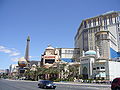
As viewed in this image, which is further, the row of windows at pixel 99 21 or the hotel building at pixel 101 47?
the row of windows at pixel 99 21

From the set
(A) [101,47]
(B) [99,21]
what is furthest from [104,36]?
(B) [99,21]

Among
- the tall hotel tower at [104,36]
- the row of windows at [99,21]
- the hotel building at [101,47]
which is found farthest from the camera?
the row of windows at [99,21]

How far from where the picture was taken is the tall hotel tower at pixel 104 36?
4230 inches

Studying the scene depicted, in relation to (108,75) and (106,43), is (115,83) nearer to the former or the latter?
(108,75)

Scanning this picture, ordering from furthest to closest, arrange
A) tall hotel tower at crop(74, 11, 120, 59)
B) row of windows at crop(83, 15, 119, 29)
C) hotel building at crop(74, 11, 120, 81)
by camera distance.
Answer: row of windows at crop(83, 15, 119, 29) < tall hotel tower at crop(74, 11, 120, 59) < hotel building at crop(74, 11, 120, 81)

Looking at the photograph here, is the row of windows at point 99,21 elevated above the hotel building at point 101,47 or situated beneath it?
elevated above

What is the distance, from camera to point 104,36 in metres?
106

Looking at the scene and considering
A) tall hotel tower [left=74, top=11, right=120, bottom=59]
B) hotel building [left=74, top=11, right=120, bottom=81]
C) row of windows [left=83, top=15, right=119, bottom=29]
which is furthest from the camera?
row of windows [left=83, top=15, right=119, bottom=29]

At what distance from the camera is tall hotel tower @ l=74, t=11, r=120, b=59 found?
4230 inches

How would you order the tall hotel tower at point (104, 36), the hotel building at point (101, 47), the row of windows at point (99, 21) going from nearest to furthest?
the hotel building at point (101, 47) → the tall hotel tower at point (104, 36) → the row of windows at point (99, 21)

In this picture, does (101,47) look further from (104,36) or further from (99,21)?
(99,21)

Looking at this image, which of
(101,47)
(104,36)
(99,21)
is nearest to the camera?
(101,47)

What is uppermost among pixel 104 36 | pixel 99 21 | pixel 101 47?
pixel 99 21

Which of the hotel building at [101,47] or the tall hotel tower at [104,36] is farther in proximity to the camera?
the tall hotel tower at [104,36]
